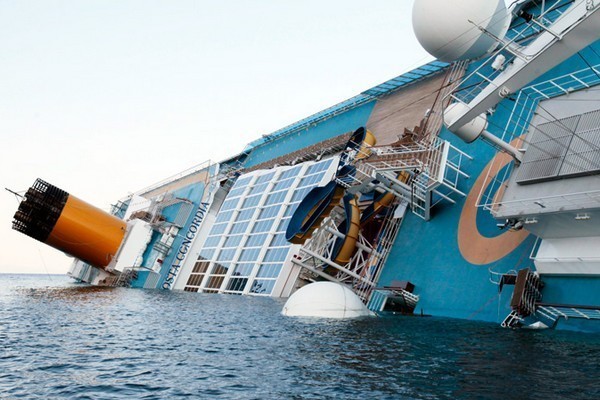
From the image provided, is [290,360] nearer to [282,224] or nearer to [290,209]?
[282,224]

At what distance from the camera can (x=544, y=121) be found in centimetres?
2605

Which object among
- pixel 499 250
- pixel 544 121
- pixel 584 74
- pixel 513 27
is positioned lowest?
pixel 499 250

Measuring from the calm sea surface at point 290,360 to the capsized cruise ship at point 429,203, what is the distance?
143 inches

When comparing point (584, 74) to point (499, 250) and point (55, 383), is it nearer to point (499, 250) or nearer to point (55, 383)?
point (499, 250)

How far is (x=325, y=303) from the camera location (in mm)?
28500

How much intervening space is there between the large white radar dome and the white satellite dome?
12.4 m

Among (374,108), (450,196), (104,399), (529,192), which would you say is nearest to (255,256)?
(374,108)

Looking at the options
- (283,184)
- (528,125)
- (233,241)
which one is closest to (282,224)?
(283,184)

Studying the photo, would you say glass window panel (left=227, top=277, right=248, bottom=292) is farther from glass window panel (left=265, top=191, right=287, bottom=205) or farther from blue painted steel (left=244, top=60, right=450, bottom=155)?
blue painted steel (left=244, top=60, right=450, bottom=155)

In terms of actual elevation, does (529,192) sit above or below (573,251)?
above

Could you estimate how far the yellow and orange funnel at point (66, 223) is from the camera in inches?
2153

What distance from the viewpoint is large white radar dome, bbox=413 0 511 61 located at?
24500 millimetres

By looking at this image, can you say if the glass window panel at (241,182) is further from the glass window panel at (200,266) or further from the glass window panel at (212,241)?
the glass window panel at (200,266)

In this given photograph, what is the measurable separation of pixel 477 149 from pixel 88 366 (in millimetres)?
25885
